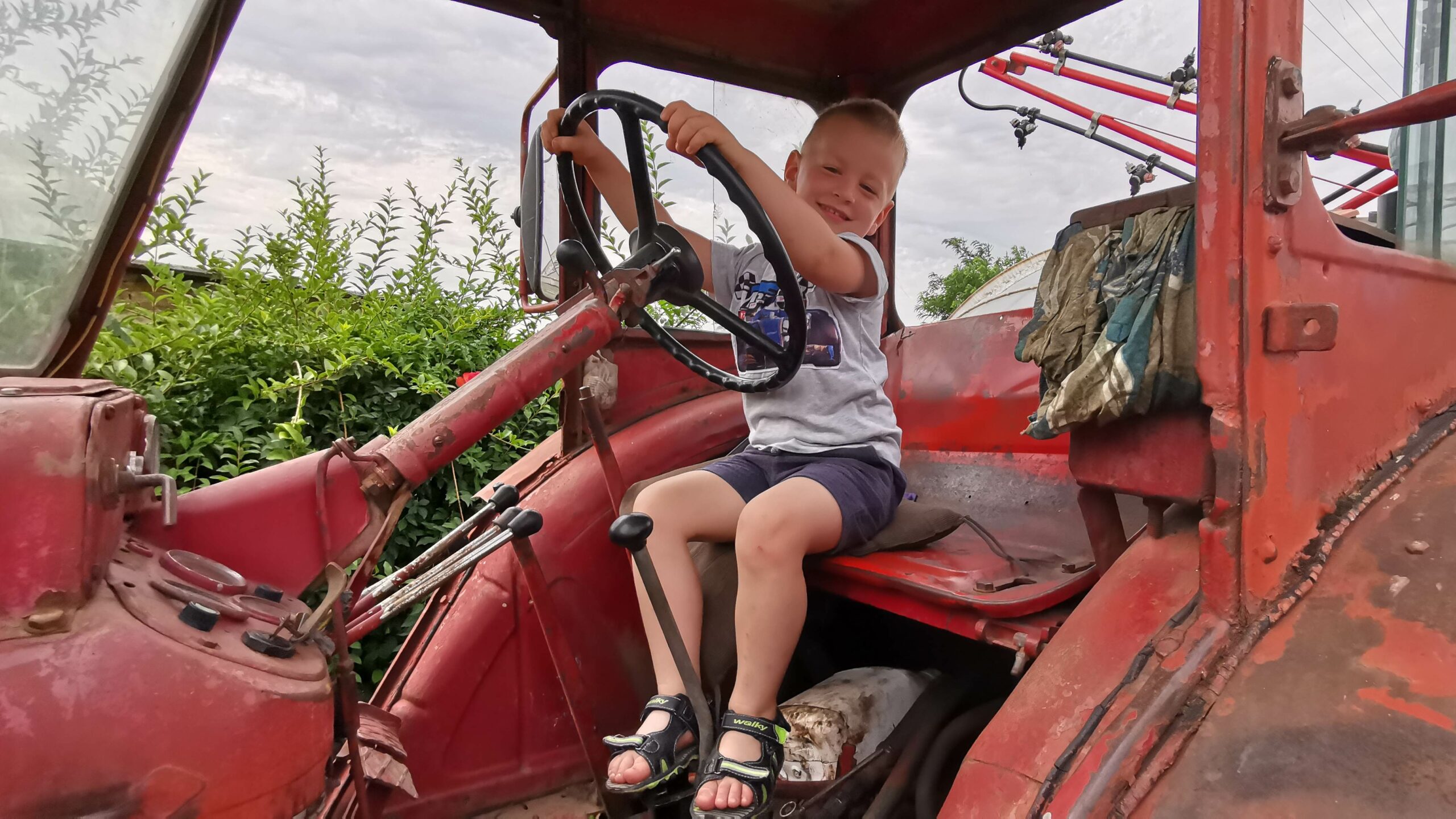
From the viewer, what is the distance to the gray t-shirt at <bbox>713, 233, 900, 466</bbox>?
164cm

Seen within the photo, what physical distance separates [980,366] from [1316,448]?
1049mm

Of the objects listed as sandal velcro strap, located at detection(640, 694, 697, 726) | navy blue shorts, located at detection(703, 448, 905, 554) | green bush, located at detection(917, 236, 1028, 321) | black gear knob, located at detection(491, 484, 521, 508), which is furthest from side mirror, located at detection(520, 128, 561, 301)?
green bush, located at detection(917, 236, 1028, 321)

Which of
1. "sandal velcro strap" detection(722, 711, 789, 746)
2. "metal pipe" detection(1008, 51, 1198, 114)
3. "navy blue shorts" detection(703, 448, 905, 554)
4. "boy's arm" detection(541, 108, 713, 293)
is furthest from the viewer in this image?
"metal pipe" detection(1008, 51, 1198, 114)

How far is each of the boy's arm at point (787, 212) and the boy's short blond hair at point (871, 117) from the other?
404 millimetres

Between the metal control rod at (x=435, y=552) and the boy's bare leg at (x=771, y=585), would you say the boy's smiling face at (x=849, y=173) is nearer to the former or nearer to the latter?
the boy's bare leg at (x=771, y=585)

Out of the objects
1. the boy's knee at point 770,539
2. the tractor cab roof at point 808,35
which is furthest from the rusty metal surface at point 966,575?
the tractor cab roof at point 808,35

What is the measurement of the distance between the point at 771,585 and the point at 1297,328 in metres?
0.76

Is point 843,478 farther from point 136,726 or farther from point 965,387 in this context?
point 136,726

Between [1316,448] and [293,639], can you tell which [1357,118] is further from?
[293,639]

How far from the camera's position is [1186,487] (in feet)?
3.01

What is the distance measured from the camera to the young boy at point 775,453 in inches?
47.6

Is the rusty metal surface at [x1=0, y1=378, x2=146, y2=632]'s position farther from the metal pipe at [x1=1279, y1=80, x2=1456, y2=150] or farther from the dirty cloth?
the metal pipe at [x1=1279, y1=80, x2=1456, y2=150]

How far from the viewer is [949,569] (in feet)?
4.41

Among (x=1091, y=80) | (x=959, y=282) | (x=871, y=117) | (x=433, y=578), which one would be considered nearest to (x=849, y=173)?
(x=871, y=117)
